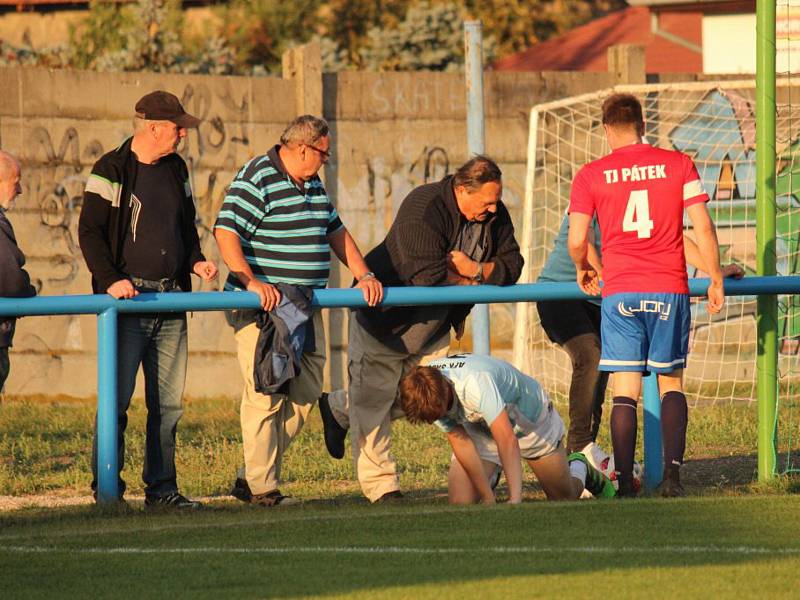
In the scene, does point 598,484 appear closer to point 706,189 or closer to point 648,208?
point 648,208

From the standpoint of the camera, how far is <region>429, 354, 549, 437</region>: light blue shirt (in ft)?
23.2

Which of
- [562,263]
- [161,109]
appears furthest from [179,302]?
[562,263]

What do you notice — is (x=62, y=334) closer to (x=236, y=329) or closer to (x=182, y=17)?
(x=236, y=329)

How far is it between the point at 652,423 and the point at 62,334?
18.8 feet

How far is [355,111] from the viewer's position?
12977mm

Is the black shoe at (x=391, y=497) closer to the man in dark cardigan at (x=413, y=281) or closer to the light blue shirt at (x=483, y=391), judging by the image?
the man in dark cardigan at (x=413, y=281)

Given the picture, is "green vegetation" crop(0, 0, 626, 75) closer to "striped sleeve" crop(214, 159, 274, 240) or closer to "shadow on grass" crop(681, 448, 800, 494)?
"shadow on grass" crop(681, 448, 800, 494)

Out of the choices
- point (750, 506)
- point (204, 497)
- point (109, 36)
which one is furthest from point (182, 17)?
point (750, 506)

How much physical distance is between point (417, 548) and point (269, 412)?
1.65 m

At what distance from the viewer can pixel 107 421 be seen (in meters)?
7.19

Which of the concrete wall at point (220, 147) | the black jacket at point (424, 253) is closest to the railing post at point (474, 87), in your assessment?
the concrete wall at point (220, 147)

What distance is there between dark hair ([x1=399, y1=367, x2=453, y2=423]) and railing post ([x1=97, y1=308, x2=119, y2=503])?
4.42 feet

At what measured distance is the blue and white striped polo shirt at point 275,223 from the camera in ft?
24.3

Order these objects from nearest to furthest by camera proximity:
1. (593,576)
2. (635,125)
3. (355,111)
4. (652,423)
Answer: (593,576) → (635,125) → (652,423) → (355,111)
